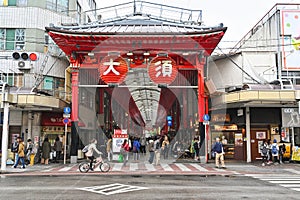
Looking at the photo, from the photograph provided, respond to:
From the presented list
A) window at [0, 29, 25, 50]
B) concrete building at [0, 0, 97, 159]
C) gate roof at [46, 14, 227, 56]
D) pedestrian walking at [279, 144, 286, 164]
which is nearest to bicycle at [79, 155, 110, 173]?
concrete building at [0, 0, 97, 159]

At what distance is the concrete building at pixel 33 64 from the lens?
75.6 ft

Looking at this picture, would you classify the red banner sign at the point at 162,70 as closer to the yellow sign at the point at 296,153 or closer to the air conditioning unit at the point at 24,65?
the yellow sign at the point at 296,153

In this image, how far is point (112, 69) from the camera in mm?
16141

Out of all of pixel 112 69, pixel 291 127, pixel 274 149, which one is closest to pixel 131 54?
pixel 112 69

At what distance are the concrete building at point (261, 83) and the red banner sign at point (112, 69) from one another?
7.68 m

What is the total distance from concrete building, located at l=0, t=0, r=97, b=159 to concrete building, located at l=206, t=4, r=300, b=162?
11.4m

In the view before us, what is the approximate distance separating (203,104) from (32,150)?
10991 millimetres

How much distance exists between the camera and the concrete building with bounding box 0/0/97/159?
2305cm

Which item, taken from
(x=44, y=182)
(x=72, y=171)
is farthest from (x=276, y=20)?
(x=44, y=182)

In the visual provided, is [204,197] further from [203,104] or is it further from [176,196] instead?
[203,104]

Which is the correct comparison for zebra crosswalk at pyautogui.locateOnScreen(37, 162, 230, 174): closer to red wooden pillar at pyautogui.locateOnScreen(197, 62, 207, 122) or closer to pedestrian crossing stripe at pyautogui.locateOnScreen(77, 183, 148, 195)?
red wooden pillar at pyautogui.locateOnScreen(197, 62, 207, 122)

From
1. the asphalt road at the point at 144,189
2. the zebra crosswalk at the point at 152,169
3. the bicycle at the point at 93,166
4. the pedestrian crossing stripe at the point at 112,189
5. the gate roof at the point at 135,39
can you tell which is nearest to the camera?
the asphalt road at the point at 144,189

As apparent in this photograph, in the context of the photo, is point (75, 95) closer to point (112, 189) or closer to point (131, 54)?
point (131, 54)

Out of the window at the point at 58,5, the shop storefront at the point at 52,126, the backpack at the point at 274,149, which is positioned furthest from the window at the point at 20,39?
the backpack at the point at 274,149
